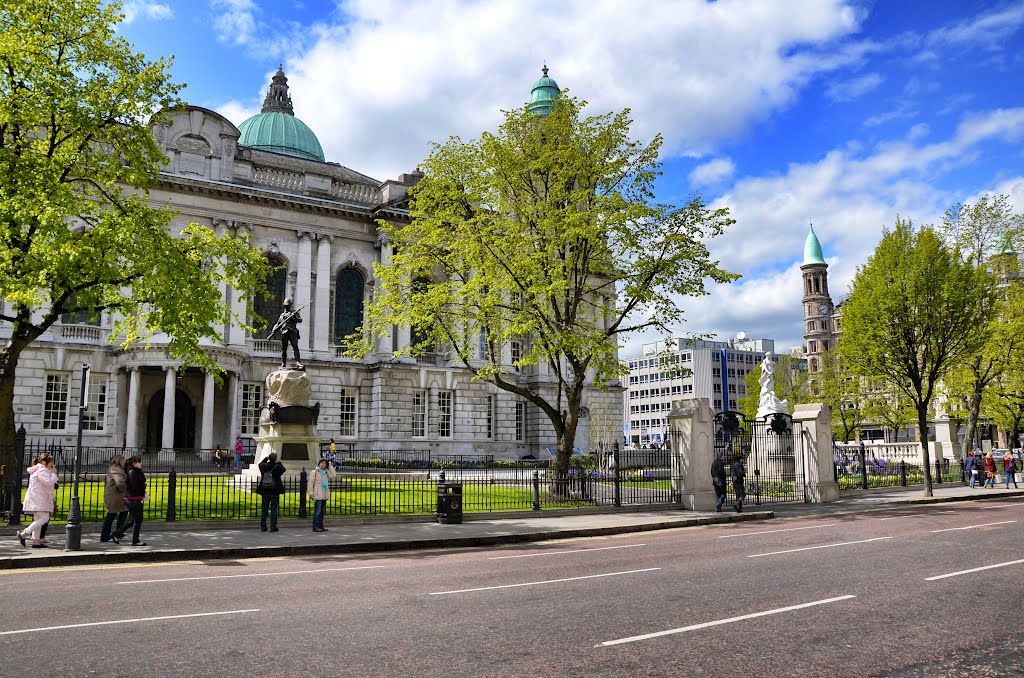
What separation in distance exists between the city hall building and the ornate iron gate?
66.6ft

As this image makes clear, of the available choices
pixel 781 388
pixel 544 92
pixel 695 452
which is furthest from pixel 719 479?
pixel 781 388

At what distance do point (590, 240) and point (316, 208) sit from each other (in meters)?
26.2

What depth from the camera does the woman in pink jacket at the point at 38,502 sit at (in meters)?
13.4

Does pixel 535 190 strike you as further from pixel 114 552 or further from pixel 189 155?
pixel 189 155

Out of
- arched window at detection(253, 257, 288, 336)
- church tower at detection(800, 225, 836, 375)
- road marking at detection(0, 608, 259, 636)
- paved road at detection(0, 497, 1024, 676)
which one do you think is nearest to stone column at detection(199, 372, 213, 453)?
arched window at detection(253, 257, 288, 336)

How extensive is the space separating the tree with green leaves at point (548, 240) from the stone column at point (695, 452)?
2.79 m

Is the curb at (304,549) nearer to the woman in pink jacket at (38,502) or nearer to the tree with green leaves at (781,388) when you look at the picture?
the woman in pink jacket at (38,502)

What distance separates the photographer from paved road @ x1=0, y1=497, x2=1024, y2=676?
19.1ft

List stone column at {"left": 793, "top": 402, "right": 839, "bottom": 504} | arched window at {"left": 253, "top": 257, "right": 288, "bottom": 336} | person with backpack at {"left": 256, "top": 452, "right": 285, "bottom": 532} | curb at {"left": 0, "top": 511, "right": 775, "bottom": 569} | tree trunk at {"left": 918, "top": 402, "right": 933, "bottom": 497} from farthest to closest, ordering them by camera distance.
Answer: arched window at {"left": 253, "top": 257, "right": 288, "bottom": 336}, tree trunk at {"left": 918, "top": 402, "right": 933, "bottom": 497}, stone column at {"left": 793, "top": 402, "right": 839, "bottom": 504}, person with backpack at {"left": 256, "top": 452, "right": 285, "bottom": 532}, curb at {"left": 0, "top": 511, "right": 775, "bottom": 569}

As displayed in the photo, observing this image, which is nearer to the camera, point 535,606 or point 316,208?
point 535,606

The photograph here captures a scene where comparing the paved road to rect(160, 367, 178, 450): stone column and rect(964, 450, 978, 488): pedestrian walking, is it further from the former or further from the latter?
rect(160, 367, 178, 450): stone column

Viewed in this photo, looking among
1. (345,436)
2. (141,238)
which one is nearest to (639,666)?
(141,238)

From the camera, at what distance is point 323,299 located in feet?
146

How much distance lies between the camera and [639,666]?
18.7ft
